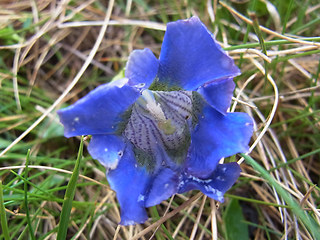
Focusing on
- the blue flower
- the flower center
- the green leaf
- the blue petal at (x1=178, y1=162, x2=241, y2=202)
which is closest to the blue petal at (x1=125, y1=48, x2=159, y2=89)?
the blue flower

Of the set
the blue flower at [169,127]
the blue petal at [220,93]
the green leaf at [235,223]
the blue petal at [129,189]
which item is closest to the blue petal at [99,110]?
the blue flower at [169,127]

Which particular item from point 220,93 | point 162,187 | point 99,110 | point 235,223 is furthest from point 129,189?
point 235,223

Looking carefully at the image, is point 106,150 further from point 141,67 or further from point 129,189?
point 141,67

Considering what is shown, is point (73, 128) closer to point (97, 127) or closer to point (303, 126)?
point (97, 127)

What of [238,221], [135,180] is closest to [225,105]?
[135,180]

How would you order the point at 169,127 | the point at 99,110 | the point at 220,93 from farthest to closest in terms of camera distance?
1. the point at 169,127
2. the point at 220,93
3. the point at 99,110

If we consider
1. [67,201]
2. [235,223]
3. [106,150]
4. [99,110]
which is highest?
[99,110]
